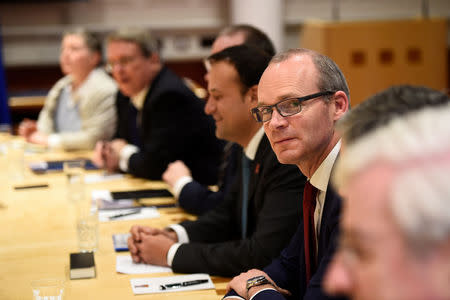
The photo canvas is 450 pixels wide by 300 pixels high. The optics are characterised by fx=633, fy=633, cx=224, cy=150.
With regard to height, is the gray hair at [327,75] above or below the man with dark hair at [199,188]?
Result: above

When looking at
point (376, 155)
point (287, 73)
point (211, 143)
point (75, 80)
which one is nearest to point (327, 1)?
point (75, 80)

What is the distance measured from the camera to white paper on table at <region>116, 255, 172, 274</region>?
2.04 m

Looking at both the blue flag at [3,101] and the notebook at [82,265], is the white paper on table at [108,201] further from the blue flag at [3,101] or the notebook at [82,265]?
the blue flag at [3,101]

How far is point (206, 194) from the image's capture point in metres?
2.76

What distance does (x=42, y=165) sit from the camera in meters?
3.78

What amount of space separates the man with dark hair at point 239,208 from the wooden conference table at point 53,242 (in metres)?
0.09

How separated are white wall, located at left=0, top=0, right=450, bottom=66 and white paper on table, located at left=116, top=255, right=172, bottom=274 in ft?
16.4

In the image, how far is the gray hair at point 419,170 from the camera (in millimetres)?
654

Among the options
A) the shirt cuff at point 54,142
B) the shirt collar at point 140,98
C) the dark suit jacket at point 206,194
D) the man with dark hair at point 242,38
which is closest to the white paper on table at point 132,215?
the dark suit jacket at point 206,194

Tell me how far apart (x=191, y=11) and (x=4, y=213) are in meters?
4.60

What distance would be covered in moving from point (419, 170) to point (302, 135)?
3.66ft

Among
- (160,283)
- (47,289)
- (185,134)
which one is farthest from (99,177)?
(47,289)

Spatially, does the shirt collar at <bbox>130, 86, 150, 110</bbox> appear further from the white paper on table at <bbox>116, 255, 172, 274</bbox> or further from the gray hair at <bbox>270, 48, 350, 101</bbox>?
the gray hair at <bbox>270, 48, 350, 101</bbox>

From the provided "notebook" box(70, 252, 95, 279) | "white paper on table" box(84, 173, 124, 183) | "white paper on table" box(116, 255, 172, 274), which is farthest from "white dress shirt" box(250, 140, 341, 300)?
"white paper on table" box(84, 173, 124, 183)
